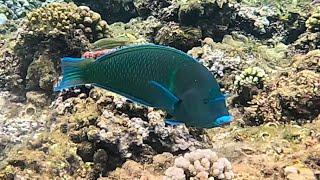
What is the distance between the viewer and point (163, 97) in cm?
175

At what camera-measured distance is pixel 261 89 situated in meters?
5.97

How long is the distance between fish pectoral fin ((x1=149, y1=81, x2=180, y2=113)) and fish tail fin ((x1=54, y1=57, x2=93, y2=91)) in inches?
12.1

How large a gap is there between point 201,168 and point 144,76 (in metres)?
1.65

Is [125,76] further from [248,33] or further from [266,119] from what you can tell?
[248,33]

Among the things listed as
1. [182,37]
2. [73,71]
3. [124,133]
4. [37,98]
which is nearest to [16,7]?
[182,37]

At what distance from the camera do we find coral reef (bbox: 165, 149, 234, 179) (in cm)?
314

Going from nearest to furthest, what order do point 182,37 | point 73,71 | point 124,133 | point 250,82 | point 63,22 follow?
1. point 73,71
2. point 124,133
3. point 250,82
4. point 63,22
5. point 182,37

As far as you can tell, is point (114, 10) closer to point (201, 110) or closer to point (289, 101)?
point (289, 101)

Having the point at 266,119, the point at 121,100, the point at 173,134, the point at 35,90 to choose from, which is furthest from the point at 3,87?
the point at 266,119

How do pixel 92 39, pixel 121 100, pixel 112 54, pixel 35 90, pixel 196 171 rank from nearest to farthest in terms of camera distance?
1. pixel 112 54
2. pixel 196 171
3. pixel 121 100
4. pixel 35 90
5. pixel 92 39

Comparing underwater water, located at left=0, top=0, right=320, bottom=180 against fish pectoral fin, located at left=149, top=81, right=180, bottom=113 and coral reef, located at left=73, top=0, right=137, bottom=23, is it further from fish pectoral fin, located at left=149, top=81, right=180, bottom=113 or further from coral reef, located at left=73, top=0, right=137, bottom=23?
coral reef, located at left=73, top=0, right=137, bottom=23

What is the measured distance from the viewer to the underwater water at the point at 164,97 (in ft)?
5.84

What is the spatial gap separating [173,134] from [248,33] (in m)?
6.02

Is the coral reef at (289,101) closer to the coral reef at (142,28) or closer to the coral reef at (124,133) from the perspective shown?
the coral reef at (124,133)
